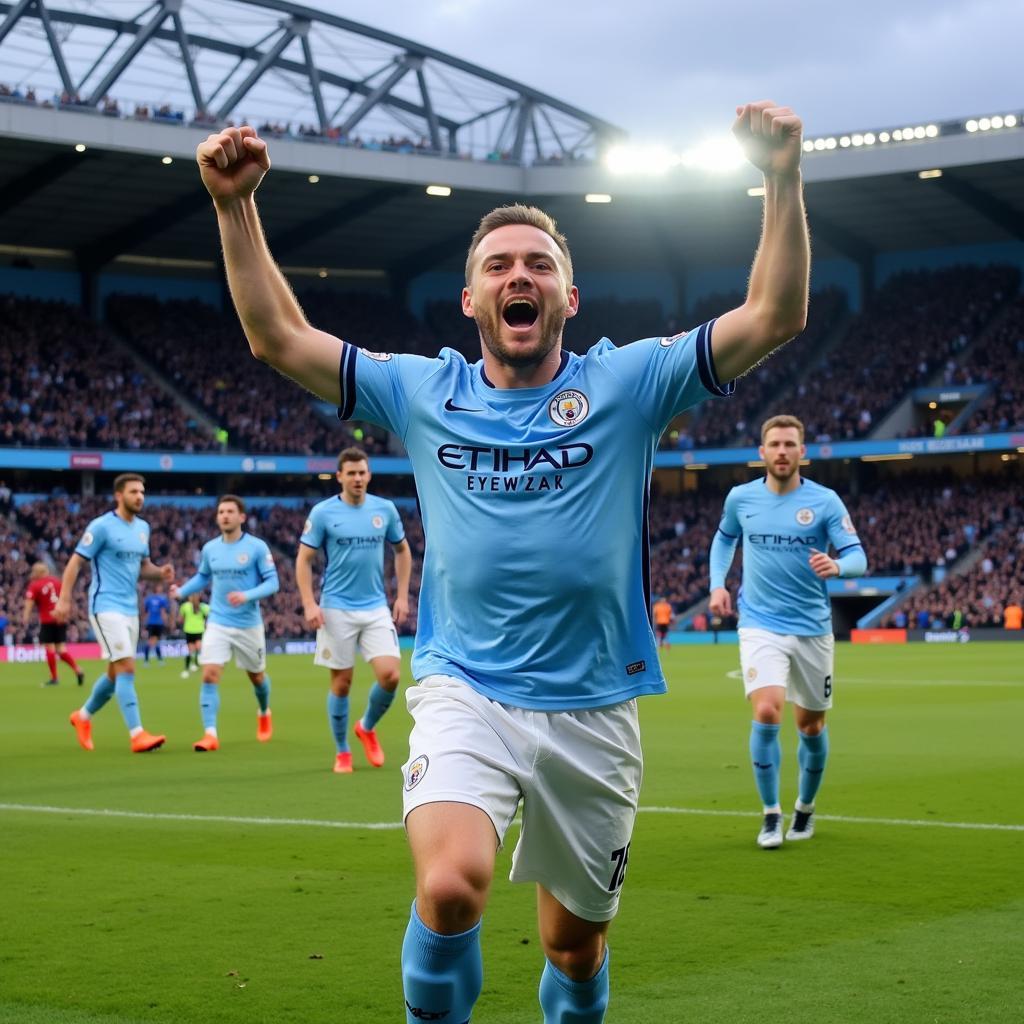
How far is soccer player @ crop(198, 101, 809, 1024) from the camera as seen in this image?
4.30m

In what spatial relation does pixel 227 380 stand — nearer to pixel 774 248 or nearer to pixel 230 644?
pixel 230 644

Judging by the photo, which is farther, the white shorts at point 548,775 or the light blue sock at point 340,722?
the light blue sock at point 340,722

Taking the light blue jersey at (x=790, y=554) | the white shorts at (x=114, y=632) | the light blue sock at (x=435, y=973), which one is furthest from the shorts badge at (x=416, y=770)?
the white shorts at (x=114, y=632)

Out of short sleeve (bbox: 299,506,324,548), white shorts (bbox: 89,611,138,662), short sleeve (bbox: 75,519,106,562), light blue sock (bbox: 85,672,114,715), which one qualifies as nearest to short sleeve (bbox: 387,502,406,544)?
short sleeve (bbox: 299,506,324,548)

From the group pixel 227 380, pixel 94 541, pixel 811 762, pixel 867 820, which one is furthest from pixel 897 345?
pixel 811 762

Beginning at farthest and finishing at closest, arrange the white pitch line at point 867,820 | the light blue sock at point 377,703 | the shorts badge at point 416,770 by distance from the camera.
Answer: the light blue sock at point 377,703 < the white pitch line at point 867,820 < the shorts badge at point 416,770

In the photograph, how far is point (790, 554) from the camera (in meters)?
10.0

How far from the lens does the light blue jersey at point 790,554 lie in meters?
9.91

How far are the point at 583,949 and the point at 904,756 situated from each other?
11.1 meters

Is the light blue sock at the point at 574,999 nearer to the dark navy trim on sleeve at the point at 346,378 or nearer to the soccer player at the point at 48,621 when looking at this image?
the dark navy trim on sleeve at the point at 346,378

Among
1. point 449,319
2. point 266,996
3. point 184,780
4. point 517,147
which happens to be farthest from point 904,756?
point 449,319

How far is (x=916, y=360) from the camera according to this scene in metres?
56.1

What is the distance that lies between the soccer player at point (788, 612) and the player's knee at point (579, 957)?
203 inches

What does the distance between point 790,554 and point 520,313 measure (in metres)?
5.79
